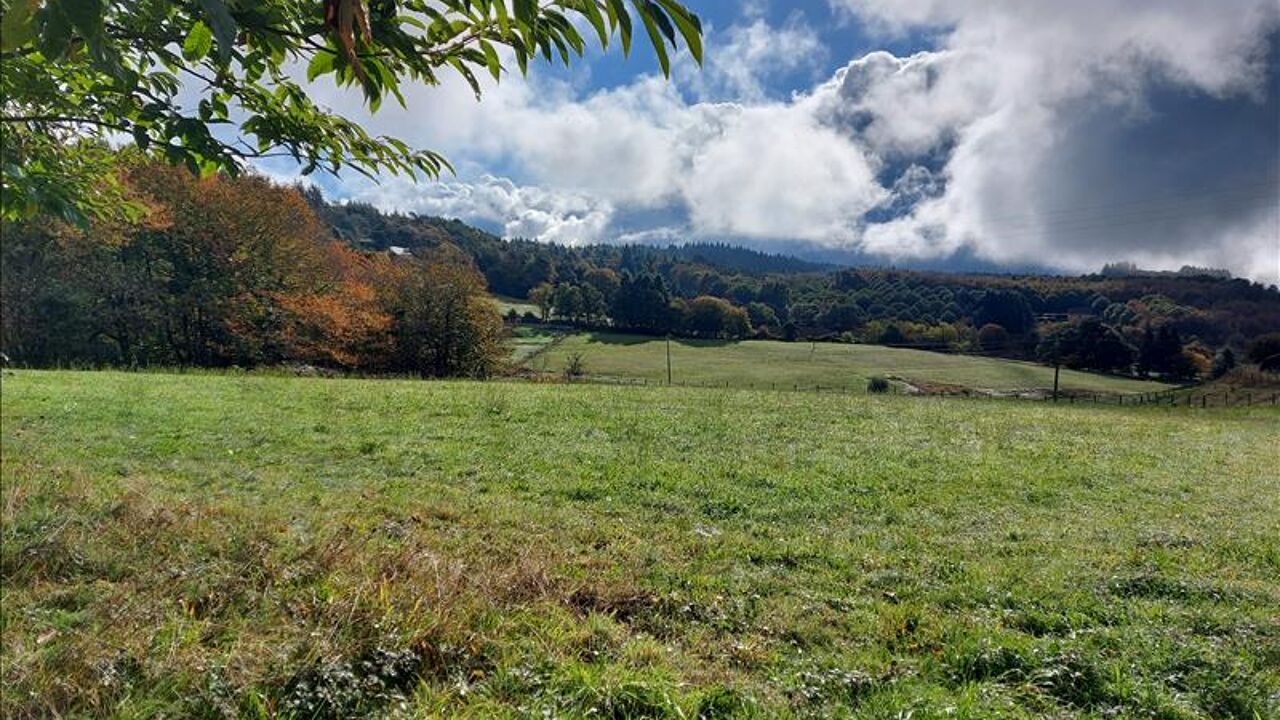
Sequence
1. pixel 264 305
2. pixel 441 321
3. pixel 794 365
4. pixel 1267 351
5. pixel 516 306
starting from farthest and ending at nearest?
pixel 516 306 < pixel 1267 351 < pixel 794 365 < pixel 441 321 < pixel 264 305

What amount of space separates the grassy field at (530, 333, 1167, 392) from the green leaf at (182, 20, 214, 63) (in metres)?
50.3

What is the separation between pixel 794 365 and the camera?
70375 millimetres

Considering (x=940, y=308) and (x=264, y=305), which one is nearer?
(x=264, y=305)

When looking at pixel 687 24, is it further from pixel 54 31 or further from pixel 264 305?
pixel 264 305

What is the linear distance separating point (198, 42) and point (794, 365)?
7103cm

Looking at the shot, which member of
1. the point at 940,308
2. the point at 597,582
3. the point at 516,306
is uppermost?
the point at 940,308

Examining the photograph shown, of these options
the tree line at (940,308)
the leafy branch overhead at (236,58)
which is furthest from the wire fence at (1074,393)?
the leafy branch overhead at (236,58)

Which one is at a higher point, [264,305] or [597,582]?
[264,305]

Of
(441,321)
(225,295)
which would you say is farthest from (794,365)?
(225,295)

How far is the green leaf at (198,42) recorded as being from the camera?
1879mm

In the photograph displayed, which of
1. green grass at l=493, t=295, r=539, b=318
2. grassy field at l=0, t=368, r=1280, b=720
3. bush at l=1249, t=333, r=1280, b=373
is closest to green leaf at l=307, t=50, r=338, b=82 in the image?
grassy field at l=0, t=368, r=1280, b=720

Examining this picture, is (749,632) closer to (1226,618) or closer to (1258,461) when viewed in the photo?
(1226,618)

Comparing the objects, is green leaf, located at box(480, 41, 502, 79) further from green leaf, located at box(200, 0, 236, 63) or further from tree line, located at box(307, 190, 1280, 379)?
tree line, located at box(307, 190, 1280, 379)

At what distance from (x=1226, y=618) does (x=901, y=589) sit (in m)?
2.30
